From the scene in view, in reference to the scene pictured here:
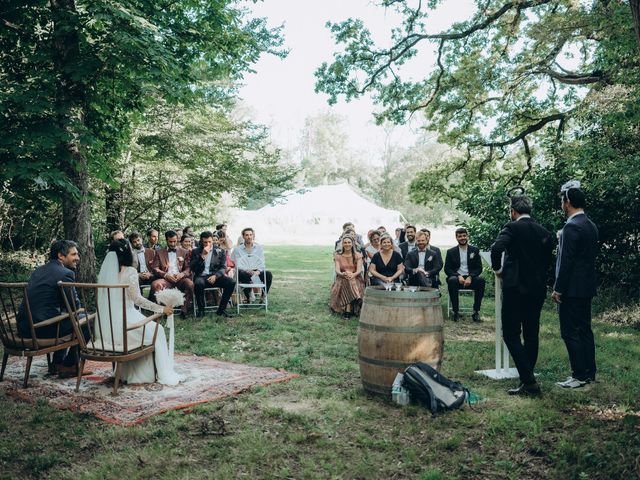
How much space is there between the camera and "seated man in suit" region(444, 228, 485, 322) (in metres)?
9.22

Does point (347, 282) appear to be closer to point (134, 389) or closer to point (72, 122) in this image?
point (134, 389)

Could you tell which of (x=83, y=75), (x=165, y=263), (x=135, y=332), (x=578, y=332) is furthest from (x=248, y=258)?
(x=578, y=332)

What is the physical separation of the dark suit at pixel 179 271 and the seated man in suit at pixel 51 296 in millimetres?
3559

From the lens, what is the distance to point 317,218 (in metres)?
37.7

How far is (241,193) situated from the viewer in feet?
45.3

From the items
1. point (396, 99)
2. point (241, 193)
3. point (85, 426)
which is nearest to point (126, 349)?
point (85, 426)

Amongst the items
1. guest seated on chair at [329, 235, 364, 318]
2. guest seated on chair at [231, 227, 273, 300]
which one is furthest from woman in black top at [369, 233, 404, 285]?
guest seated on chair at [231, 227, 273, 300]

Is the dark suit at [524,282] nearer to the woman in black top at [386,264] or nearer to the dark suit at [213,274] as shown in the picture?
the woman in black top at [386,264]

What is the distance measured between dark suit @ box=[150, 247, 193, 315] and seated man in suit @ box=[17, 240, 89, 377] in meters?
3.56

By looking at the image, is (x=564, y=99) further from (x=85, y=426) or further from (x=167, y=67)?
(x=85, y=426)

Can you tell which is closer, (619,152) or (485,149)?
(619,152)

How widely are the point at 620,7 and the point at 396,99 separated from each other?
23.8ft

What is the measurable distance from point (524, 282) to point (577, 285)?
62cm

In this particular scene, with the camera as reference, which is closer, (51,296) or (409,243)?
(51,296)
